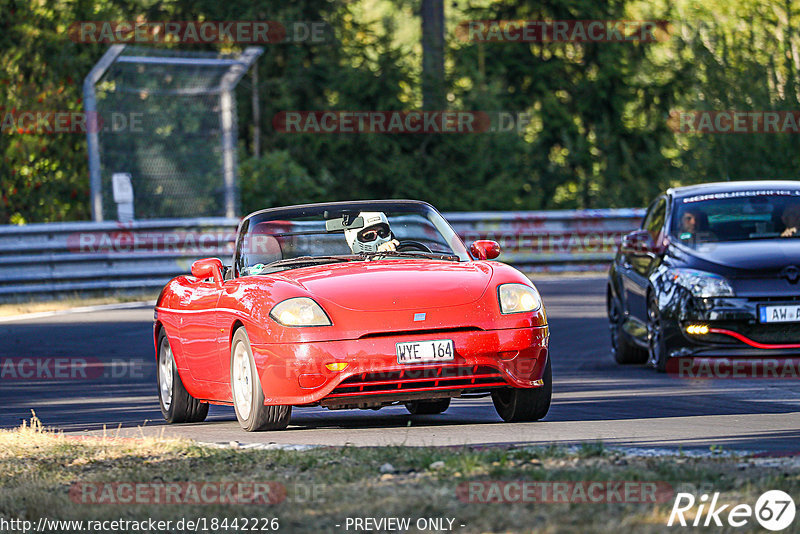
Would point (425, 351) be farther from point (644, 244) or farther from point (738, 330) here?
point (644, 244)

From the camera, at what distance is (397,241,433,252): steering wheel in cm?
1023

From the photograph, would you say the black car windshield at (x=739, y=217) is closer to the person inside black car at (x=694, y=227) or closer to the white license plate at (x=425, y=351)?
the person inside black car at (x=694, y=227)

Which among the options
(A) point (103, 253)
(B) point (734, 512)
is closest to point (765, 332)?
(B) point (734, 512)

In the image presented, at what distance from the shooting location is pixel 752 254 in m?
12.5

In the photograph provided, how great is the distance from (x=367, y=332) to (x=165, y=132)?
16346 millimetres

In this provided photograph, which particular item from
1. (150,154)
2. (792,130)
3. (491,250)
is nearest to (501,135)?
(792,130)

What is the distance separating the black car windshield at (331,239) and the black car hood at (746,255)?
2.90 m

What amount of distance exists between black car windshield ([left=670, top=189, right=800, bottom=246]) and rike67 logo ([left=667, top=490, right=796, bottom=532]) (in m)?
7.25

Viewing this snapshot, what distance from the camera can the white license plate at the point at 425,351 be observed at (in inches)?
346

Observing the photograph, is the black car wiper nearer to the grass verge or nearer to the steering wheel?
the steering wheel

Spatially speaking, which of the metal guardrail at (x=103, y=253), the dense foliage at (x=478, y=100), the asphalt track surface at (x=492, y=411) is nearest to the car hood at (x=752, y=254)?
the asphalt track surface at (x=492, y=411)

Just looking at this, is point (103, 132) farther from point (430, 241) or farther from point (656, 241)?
point (430, 241)

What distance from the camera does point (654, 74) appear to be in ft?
136

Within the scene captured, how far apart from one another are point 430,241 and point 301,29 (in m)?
28.8
